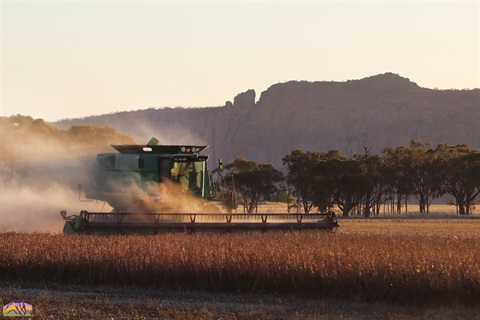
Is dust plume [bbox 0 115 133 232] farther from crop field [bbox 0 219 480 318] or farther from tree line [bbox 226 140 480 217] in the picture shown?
tree line [bbox 226 140 480 217]

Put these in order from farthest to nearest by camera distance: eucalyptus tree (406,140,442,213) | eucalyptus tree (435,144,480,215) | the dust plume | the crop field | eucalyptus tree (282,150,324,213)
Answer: eucalyptus tree (406,140,442,213), eucalyptus tree (435,144,480,215), eucalyptus tree (282,150,324,213), the dust plume, the crop field

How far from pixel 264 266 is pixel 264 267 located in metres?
0.02

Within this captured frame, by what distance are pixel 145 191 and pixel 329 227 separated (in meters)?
6.20

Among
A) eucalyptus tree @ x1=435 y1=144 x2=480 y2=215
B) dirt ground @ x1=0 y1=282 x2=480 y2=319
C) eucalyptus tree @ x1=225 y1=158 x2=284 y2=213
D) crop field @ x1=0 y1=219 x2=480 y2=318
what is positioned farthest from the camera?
eucalyptus tree @ x1=225 y1=158 x2=284 y2=213

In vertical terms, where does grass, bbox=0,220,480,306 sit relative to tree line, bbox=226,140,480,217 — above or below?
below

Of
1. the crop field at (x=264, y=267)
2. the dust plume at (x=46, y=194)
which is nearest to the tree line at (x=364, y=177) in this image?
the dust plume at (x=46, y=194)

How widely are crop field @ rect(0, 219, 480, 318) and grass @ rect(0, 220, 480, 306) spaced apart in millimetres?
18

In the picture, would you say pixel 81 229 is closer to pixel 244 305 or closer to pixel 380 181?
pixel 244 305

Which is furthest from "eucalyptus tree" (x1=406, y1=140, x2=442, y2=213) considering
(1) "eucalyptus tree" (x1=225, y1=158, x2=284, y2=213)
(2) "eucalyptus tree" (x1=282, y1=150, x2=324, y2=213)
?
(1) "eucalyptus tree" (x1=225, y1=158, x2=284, y2=213)

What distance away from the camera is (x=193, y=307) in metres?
13.9

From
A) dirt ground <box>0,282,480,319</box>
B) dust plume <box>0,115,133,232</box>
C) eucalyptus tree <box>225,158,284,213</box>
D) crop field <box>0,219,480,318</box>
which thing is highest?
eucalyptus tree <box>225,158,284,213</box>

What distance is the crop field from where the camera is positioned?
46.2 ft

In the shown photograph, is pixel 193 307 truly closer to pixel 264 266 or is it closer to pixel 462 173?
pixel 264 266

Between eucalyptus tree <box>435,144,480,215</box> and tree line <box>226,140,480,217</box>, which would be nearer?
tree line <box>226,140,480,217</box>
